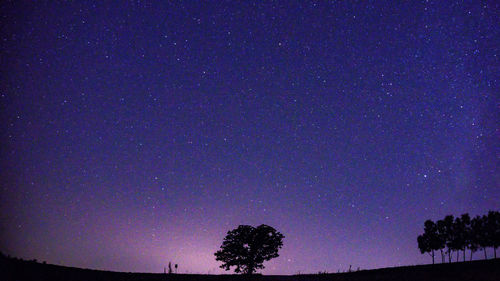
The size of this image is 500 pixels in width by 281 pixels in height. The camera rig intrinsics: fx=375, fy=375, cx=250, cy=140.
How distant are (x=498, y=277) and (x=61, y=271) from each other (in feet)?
144

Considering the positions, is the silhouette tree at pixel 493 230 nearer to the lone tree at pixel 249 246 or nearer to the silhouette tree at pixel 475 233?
the silhouette tree at pixel 475 233

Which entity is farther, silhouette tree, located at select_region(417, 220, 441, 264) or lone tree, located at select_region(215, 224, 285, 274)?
silhouette tree, located at select_region(417, 220, 441, 264)

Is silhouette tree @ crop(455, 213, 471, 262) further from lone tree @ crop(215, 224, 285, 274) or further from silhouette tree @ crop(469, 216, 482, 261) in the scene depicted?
lone tree @ crop(215, 224, 285, 274)

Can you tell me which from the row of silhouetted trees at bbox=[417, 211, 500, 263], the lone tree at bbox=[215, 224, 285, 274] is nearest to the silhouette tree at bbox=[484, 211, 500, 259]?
the row of silhouetted trees at bbox=[417, 211, 500, 263]

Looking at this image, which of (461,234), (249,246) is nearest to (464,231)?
(461,234)

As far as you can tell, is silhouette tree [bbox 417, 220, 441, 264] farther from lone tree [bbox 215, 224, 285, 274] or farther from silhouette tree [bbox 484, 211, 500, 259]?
lone tree [bbox 215, 224, 285, 274]

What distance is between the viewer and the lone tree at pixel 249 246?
6001cm

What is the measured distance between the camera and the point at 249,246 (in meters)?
61.5

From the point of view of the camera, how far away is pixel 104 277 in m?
36.9

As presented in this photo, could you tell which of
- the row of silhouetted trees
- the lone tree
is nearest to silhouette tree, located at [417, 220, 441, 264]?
the row of silhouetted trees

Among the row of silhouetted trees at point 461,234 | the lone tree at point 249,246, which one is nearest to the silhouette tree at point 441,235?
the row of silhouetted trees at point 461,234

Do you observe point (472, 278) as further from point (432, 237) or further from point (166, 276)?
point (432, 237)

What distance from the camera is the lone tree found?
60.0m

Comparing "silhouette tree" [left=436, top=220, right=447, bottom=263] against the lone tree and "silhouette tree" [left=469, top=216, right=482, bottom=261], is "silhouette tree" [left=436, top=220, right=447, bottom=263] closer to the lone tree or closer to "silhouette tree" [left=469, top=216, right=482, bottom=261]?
"silhouette tree" [left=469, top=216, right=482, bottom=261]
